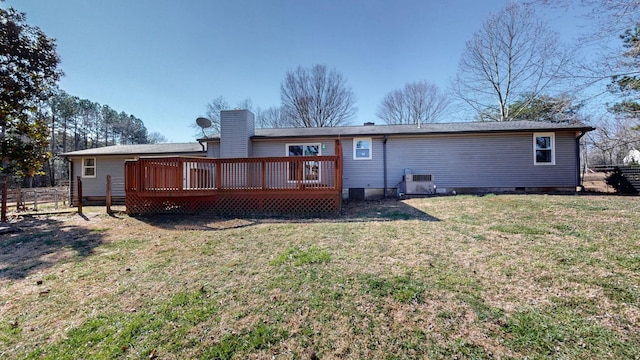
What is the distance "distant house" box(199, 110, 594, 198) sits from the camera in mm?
10164

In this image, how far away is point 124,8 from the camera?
901 centimetres

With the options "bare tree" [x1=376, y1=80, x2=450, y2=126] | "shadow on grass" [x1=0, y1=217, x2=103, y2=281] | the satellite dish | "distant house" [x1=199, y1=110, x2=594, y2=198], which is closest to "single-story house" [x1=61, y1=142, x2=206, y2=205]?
the satellite dish

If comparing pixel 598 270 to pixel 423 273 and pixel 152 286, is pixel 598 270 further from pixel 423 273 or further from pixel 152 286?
pixel 152 286

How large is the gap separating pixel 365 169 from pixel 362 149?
90cm

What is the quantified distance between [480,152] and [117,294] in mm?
12207

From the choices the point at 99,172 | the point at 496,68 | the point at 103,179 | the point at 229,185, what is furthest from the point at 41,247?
the point at 496,68

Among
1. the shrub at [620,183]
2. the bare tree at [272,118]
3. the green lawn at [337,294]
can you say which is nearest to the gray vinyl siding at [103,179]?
the green lawn at [337,294]

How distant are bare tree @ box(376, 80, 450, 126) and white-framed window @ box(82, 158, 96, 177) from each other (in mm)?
25646

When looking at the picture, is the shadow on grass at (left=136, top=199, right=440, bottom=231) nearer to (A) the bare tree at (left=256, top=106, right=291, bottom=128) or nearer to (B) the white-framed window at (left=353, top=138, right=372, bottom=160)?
(B) the white-framed window at (left=353, top=138, right=372, bottom=160)

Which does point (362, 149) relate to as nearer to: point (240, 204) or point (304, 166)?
point (304, 166)

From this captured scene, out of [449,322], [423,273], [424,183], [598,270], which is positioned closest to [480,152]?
[424,183]

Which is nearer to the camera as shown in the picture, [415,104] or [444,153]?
[444,153]

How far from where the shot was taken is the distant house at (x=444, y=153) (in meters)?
10.2

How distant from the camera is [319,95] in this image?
25.3 m
